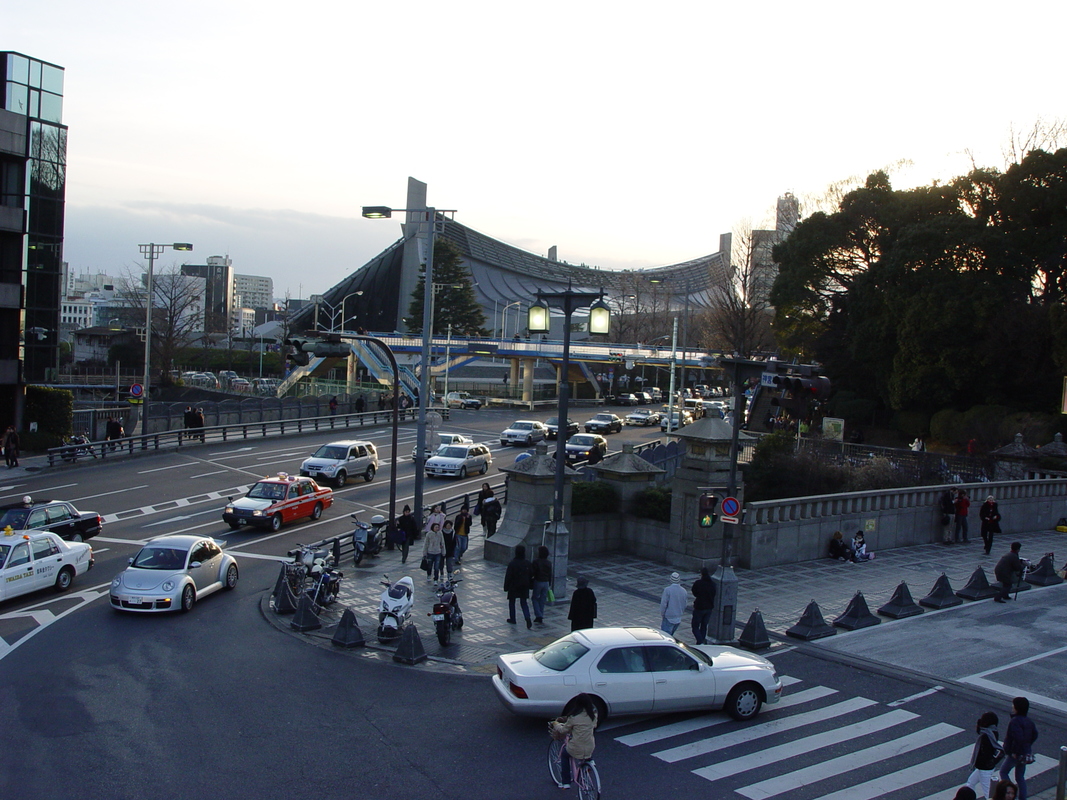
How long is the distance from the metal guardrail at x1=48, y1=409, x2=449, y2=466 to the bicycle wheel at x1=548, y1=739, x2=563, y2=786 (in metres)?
29.7

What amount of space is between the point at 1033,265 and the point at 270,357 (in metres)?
90.3

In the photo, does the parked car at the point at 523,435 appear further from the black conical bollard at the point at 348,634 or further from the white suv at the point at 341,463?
the black conical bollard at the point at 348,634

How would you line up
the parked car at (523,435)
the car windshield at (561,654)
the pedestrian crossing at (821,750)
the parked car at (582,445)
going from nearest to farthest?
the pedestrian crossing at (821,750)
the car windshield at (561,654)
the parked car at (582,445)
the parked car at (523,435)

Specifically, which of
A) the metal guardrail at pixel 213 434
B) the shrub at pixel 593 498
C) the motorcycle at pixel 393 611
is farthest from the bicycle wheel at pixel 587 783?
the metal guardrail at pixel 213 434

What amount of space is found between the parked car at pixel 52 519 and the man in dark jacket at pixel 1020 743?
63.8 feet

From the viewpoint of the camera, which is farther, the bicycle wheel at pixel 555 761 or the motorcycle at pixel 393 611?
the motorcycle at pixel 393 611

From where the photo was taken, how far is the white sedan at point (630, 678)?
9.83 meters

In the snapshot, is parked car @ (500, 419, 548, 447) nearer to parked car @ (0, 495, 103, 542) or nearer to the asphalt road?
parked car @ (0, 495, 103, 542)

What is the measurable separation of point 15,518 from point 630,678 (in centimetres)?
1602

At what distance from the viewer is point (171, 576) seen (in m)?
15.2

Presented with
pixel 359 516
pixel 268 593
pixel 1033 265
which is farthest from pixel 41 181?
pixel 1033 265

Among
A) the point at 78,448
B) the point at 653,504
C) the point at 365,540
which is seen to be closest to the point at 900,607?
the point at 653,504

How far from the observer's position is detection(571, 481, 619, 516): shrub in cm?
2078

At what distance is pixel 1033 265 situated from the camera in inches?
1468
